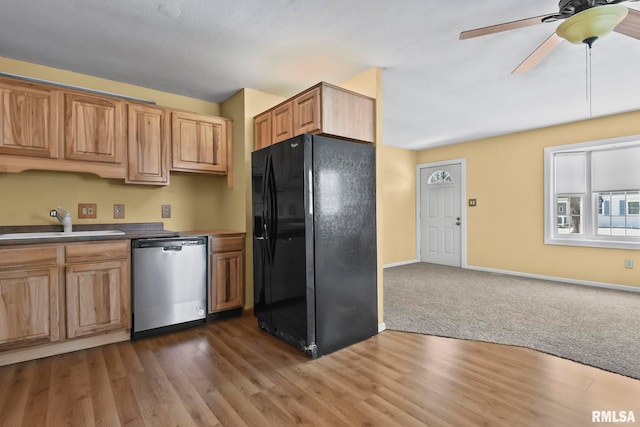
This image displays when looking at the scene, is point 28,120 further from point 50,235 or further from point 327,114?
point 327,114

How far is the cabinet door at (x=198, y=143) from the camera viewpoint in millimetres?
3258

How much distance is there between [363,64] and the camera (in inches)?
112

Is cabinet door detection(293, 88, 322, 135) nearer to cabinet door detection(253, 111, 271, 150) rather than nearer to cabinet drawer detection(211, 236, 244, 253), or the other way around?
cabinet door detection(253, 111, 271, 150)

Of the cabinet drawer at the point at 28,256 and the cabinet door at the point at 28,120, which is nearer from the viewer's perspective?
the cabinet drawer at the point at 28,256

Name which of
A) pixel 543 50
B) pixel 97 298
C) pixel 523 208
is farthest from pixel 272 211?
pixel 523 208

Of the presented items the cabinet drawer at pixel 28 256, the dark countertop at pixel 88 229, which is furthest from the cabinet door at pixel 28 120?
the cabinet drawer at pixel 28 256

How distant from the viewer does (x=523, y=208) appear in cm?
519

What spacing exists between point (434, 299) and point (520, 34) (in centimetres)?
288

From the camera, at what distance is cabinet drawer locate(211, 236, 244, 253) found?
3215 mm

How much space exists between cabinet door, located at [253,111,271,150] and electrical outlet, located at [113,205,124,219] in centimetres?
150

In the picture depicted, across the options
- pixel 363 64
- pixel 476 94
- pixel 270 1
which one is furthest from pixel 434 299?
pixel 270 1

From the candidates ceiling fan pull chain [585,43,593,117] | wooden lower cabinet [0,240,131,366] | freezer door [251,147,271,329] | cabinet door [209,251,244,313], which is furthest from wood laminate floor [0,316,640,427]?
ceiling fan pull chain [585,43,593,117]

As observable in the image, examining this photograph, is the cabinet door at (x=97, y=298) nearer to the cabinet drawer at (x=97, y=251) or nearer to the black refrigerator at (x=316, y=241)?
the cabinet drawer at (x=97, y=251)

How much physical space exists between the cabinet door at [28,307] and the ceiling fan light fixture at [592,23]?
3720 mm
